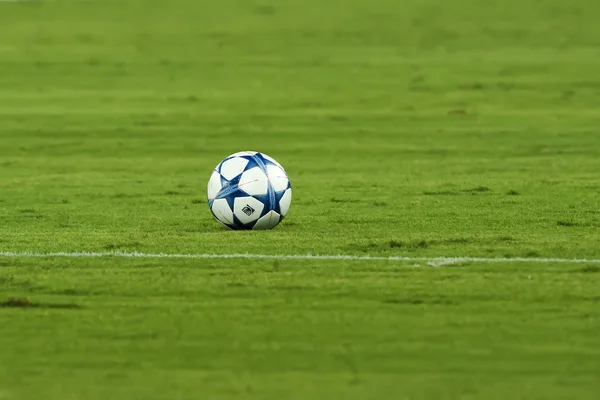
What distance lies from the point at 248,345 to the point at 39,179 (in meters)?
11.6

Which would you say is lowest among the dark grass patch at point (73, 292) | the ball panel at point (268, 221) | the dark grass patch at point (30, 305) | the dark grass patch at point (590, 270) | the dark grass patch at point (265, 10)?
the dark grass patch at point (265, 10)

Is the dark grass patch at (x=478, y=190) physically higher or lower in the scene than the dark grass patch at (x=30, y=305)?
lower

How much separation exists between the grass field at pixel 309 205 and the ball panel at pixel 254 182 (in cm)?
47

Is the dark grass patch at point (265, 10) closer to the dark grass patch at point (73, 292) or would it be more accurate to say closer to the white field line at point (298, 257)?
the white field line at point (298, 257)

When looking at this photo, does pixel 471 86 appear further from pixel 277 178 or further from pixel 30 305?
pixel 30 305

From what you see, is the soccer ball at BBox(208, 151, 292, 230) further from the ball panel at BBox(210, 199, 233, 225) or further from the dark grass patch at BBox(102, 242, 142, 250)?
the dark grass patch at BBox(102, 242, 142, 250)

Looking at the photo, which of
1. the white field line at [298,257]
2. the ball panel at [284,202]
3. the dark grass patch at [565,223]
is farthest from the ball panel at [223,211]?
the dark grass patch at [565,223]

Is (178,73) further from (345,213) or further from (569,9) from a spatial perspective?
(345,213)

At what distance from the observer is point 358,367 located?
8008 mm

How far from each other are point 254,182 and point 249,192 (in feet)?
0.39

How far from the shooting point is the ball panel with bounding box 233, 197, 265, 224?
12.8 metres

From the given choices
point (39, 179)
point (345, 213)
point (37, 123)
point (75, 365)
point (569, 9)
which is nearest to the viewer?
point (75, 365)

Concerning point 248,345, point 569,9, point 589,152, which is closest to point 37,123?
point 589,152

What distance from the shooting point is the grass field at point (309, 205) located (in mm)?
8148
